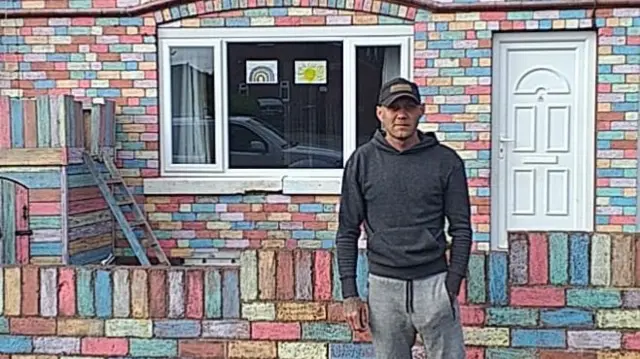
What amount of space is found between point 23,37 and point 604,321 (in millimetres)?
5768

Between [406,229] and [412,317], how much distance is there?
313mm

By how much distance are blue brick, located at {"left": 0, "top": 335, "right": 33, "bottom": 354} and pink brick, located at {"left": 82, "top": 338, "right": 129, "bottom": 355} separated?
24cm

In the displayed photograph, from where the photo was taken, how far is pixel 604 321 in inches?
144

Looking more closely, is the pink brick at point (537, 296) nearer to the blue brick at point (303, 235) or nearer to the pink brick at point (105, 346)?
the pink brick at point (105, 346)

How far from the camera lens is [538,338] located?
370cm

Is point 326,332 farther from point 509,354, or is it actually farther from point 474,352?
point 509,354

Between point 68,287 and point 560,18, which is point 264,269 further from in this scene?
point 560,18

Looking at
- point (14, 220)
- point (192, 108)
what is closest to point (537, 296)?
point (14, 220)

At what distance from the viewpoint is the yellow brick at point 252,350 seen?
3787mm

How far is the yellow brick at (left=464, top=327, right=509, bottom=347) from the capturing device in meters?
3.71

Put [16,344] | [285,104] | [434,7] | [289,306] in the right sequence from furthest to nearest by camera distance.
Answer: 1. [285,104]
2. [434,7]
3. [16,344]
4. [289,306]

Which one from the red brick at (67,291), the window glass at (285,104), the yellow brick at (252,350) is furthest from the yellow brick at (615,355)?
the window glass at (285,104)

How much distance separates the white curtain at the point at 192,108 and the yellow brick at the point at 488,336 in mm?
4462

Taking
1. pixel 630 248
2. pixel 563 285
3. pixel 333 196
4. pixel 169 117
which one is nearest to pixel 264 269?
pixel 563 285
